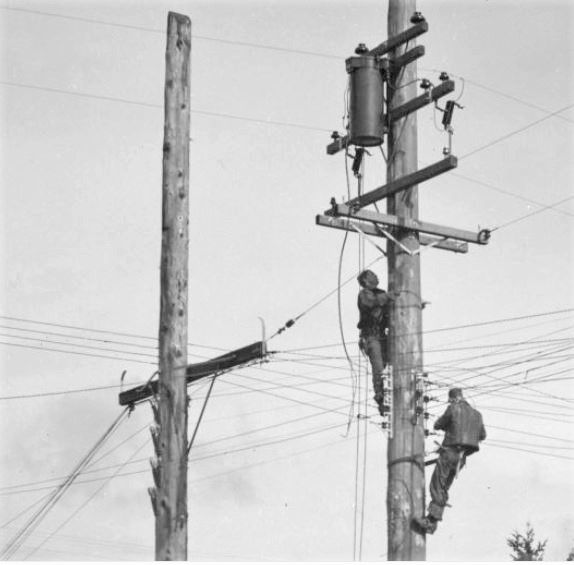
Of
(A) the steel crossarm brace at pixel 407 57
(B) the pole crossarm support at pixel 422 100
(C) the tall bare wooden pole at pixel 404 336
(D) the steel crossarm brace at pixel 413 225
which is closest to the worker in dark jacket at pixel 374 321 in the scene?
(C) the tall bare wooden pole at pixel 404 336

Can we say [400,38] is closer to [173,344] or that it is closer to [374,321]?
[374,321]

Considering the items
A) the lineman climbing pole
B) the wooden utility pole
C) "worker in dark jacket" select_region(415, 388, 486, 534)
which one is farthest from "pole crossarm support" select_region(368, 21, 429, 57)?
"worker in dark jacket" select_region(415, 388, 486, 534)

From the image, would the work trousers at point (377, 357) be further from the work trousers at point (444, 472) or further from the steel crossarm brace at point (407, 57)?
the steel crossarm brace at point (407, 57)

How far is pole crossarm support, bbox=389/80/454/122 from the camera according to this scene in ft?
45.0

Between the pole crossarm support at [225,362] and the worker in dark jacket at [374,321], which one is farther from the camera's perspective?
the pole crossarm support at [225,362]

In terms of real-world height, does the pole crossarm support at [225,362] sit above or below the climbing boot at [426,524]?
above

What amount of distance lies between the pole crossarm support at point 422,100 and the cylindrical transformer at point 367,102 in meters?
0.17

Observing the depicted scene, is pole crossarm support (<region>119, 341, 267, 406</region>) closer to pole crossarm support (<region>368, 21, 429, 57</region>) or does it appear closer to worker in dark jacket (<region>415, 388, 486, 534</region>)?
worker in dark jacket (<region>415, 388, 486, 534</region>)

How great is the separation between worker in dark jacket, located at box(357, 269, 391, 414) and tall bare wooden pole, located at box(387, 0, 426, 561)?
0.78 feet

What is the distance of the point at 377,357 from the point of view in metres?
13.8

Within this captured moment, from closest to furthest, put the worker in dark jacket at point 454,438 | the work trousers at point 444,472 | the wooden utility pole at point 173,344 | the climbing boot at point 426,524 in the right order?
the wooden utility pole at point 173,344
the climbing boot at point 426,524
the work trousers at point 444,472
the worker in dark jacket at point 454,438

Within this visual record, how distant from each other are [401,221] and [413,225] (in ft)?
0.46

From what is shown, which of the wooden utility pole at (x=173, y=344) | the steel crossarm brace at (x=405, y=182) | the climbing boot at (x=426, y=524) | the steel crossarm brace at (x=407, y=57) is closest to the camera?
the wooden utility pole at (x=173, y=344)

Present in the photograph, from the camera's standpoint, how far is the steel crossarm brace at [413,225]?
44.7 ft
